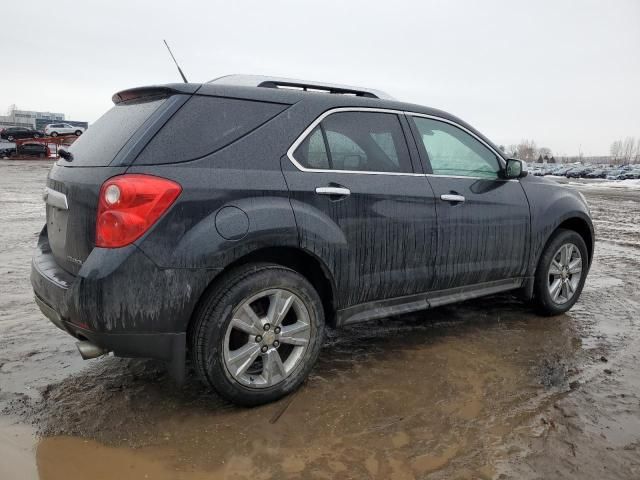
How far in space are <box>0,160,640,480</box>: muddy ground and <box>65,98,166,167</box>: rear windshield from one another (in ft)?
4.48

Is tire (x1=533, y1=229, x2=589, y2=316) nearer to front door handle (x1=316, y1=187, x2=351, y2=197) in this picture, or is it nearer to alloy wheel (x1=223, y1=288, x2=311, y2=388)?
front door handle (x1=316, y1=187, x2=351, y2=197)

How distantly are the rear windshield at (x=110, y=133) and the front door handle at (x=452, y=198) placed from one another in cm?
197

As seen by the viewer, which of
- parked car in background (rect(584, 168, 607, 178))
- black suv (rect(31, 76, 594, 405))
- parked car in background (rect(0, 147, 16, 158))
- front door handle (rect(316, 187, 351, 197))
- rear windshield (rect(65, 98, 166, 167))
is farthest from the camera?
parked car in background (rect(584, 168, 607, 178))

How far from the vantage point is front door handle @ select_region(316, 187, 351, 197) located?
2.95 m

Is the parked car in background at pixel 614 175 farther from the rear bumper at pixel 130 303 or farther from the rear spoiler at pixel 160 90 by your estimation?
the rear bumper at pixel 130 303

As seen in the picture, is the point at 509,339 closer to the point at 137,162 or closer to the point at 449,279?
the point at 449,279

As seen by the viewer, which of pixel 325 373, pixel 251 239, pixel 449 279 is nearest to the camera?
pixel 251 239

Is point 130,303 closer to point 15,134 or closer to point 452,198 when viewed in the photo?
point 452,198

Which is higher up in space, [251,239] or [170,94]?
[170,94]

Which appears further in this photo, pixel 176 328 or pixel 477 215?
pixel 477 215

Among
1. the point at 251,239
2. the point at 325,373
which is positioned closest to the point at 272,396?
the point at 325,373

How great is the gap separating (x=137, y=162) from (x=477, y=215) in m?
2.45

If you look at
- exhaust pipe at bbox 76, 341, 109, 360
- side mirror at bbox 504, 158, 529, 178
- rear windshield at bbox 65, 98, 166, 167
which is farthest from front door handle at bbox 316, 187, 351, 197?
side mirror at bbox 504, 158, 529, 178

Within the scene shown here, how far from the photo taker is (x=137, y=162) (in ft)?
8.25
